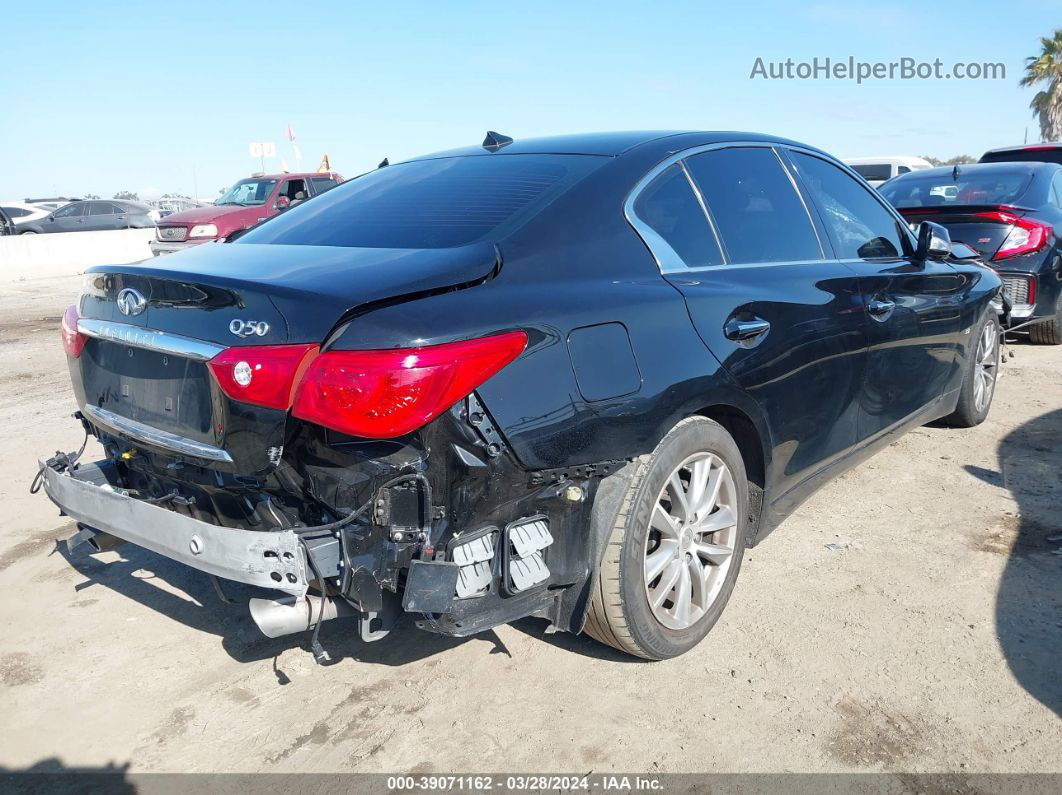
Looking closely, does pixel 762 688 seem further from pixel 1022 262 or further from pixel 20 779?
pixel 1022 262

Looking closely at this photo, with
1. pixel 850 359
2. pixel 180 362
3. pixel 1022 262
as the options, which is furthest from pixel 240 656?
pixel 1022 262

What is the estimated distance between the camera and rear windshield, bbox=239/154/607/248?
2.71m

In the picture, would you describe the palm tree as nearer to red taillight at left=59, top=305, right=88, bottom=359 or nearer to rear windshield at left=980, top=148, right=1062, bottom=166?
rear windshield at left=980, top=148, right=1062, bottom=166

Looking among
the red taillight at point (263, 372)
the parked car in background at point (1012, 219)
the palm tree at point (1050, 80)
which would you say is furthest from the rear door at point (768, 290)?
the palm tree at point (1050, 80)

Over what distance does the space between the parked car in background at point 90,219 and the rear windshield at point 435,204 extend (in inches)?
1021

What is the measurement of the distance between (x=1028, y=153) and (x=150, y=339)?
12179mm

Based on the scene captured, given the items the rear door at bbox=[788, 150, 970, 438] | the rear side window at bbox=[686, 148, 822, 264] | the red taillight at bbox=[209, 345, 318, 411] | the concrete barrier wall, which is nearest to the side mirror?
the rear door at bbox=[788, 150, 970, 438]

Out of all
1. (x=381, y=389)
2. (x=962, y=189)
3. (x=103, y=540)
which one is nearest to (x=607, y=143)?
(x=381, y=389)

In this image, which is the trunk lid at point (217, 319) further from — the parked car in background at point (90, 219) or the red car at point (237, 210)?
the parked car in background at point (90, 219)

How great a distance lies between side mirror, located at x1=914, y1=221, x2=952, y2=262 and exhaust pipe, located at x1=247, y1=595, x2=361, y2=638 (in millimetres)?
3264

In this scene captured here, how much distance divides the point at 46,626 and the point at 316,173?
52.0 feet

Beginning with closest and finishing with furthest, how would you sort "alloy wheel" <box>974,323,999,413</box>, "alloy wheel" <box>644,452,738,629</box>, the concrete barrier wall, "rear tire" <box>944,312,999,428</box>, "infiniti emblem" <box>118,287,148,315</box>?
"infiniti emblem" <box>118,287,148,315</box>
"alloy wheel" <box>644,452,738,629</box>
"rear tire" <box>944,312,999,428</box>
"alloy wheel" <box>974,323,999,413</box>
the concrete barrier wall

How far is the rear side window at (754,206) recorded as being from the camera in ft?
10.6

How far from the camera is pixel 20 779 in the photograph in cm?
244
